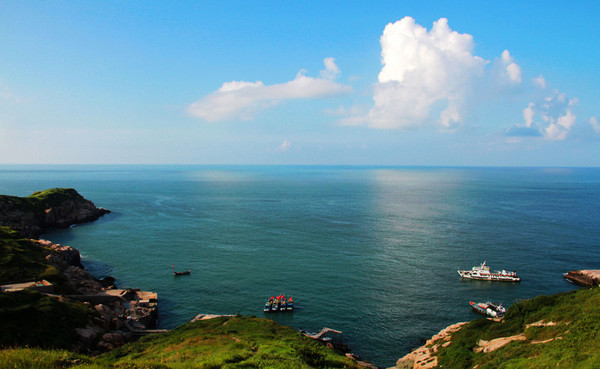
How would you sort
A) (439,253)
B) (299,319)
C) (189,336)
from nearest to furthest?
(189,336)
(299,319)
(439,253)

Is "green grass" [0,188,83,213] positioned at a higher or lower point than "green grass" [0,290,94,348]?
higher

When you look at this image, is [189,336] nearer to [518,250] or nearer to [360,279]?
[360,279]

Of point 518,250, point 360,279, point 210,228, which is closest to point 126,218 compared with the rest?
point 210,228

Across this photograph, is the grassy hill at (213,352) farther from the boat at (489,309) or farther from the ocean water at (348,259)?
the boat at (489,309)

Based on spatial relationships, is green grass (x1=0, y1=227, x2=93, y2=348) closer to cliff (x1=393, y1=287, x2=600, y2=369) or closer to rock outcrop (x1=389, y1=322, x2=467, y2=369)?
rock outcrop (x1=389, y1=322, x2=467, y2=369)

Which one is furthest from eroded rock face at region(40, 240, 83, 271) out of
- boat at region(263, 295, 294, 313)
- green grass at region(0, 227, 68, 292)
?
boat at region(263, 295, 294, 313)

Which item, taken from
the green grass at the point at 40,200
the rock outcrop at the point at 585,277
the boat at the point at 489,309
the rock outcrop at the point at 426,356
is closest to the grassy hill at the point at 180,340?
the rock outcrop at the point at 426,356
